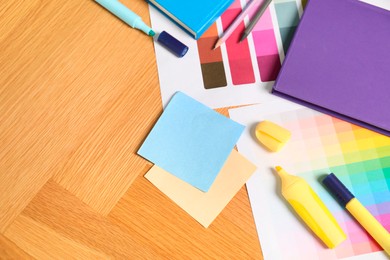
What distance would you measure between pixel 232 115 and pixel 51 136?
10.3 inches

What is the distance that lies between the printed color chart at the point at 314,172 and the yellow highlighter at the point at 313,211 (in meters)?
0.02

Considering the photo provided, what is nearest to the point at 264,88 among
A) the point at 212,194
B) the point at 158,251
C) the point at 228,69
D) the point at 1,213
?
the point at 228,69

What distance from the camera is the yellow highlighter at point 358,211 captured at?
0.62 m

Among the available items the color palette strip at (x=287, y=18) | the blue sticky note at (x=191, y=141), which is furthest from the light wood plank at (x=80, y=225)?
the color palette strip at (x=287, y=18)

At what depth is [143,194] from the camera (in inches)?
25.0

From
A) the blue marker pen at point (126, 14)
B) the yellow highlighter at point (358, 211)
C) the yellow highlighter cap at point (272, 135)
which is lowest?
the yellow highlighter at point (358, 211)

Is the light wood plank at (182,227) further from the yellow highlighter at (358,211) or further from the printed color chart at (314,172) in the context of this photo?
the yellow highlighter at (358,211)

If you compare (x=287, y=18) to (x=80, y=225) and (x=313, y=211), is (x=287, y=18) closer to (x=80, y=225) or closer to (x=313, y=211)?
(x=313, y=211)

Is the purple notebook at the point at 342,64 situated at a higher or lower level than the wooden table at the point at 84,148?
higher

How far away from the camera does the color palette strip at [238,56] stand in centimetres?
68

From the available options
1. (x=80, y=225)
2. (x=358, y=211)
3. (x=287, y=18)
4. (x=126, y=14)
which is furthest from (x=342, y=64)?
(x=80, y=225)

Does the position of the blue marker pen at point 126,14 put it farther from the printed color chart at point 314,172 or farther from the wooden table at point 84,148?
the printed color chart at point 314,172

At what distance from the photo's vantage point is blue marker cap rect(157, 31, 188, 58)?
0.67m

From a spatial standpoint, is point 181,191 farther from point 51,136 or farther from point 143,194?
point 51,136
